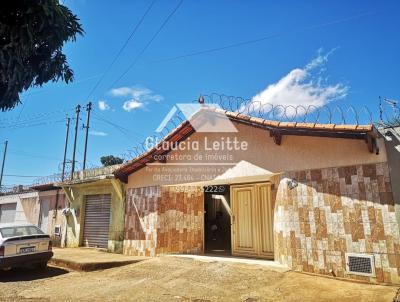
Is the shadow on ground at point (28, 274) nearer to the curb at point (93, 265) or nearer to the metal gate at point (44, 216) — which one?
the curb at point (93, 265)

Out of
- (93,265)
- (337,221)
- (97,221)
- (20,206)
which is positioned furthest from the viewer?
A: (20,206)

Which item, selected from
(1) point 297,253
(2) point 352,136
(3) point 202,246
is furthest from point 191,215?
(2) point 352,136

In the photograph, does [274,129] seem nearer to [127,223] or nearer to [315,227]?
[315,227]

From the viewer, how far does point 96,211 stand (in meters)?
13.5

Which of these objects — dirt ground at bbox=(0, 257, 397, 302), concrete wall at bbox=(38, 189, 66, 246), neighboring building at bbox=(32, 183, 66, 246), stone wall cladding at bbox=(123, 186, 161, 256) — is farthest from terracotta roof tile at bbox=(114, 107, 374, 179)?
neighboring building at bbox=(32, 183, 66, 246)

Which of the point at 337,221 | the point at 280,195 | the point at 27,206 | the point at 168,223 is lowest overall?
the point at 168,223

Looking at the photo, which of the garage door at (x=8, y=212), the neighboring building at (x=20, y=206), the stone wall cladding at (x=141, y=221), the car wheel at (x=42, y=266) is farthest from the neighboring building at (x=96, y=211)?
the garage door at (x=8, y=212)

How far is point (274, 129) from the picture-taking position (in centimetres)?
709

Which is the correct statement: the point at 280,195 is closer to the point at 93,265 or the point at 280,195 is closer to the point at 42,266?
the point at 93,265

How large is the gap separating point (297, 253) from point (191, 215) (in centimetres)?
418

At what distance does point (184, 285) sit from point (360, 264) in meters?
3.61

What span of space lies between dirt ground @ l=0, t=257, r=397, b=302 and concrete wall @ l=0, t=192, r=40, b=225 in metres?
10.1

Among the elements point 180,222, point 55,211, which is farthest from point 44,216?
point 180,222

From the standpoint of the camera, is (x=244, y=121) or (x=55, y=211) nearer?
(x=244, y=121)
